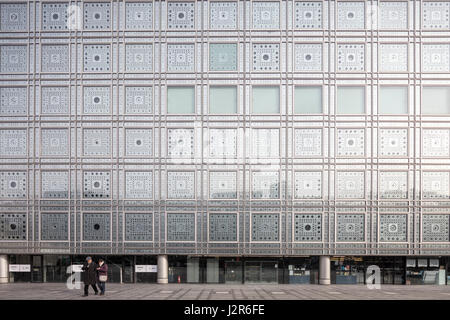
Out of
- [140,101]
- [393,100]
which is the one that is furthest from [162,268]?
[393,100]

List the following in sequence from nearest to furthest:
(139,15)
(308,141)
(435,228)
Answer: (435,228), (308,141), (139,15)

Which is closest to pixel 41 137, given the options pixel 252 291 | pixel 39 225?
pixel 39 225

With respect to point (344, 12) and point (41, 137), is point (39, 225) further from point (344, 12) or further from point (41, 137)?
point (344, 12)

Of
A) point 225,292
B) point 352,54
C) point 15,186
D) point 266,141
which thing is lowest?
point 225,292

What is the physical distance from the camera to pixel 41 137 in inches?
984

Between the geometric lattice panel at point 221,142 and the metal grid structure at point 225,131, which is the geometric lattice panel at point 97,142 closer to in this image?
the metal grid structure at point 225,131

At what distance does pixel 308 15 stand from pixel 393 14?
16.9ft

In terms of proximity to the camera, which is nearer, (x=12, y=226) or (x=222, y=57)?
(x=12, y=226)

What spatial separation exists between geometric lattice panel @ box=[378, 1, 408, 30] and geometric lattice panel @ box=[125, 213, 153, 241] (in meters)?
18.3

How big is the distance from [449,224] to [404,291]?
17.7 feet

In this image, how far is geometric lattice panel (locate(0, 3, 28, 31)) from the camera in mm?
25359

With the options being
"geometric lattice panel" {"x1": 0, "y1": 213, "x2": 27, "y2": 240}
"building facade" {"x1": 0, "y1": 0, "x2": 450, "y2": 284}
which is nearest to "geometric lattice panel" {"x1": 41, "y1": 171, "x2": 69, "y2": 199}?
"building facade" {"x1": 0, "y1": 0, "x2": 450, "y2": 284}

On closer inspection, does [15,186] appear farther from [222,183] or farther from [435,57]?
[435,57]

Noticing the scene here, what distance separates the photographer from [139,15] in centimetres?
2514
